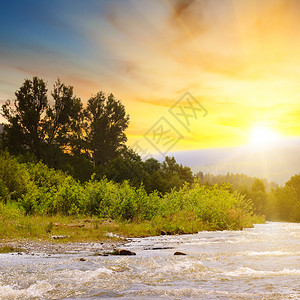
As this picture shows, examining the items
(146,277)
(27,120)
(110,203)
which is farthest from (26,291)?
(27,120)

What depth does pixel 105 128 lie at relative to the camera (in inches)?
2356

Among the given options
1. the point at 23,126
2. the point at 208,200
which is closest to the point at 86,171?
the point at 23,126

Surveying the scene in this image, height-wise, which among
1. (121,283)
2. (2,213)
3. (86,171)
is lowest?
(121,283)

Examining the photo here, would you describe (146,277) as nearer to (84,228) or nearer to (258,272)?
(258,272)

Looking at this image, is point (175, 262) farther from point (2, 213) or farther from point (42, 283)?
point (2, 213)

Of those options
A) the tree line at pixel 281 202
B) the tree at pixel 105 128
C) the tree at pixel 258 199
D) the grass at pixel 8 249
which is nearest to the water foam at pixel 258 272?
the grass at pixel 8 249

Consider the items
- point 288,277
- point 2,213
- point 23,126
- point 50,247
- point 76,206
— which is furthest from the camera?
point 23,126

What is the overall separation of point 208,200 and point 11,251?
19.3 metres

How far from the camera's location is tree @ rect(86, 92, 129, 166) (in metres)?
58.4

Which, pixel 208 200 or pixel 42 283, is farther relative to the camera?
pixel 208 200

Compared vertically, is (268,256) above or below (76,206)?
below

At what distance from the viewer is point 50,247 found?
37.8 feet

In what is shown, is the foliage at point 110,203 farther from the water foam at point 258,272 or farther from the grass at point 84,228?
the water foam at point 258,272

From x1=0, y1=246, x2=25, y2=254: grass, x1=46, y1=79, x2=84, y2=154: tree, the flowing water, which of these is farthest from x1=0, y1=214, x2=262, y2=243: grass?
x1=46, y1=79, x2=84, y2=154: tree
